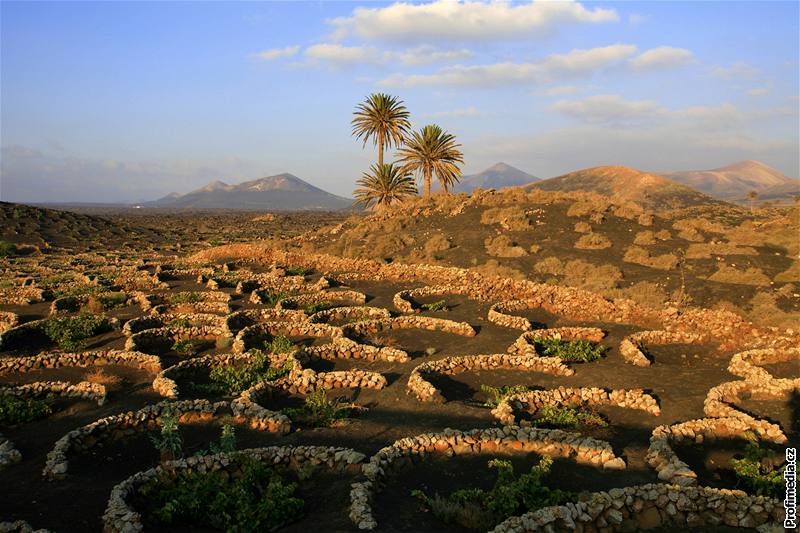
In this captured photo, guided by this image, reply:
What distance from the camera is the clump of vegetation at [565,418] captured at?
13.4 m

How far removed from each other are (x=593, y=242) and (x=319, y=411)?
25514 mm

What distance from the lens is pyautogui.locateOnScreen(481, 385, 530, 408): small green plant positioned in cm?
1469

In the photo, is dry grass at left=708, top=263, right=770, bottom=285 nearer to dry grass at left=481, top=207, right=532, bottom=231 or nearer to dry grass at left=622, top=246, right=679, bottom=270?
dry grass at left=622, top=246, right=679, bottom=270

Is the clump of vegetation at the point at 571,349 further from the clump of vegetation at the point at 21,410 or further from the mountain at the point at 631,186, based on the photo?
the mountain at the point at 631,186

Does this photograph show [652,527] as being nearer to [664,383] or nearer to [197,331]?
[664,383]

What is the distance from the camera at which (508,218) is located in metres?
40.3

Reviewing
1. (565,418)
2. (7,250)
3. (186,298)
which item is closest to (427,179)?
(186,298)

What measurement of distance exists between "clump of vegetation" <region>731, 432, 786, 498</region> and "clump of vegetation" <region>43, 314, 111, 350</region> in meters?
20.8

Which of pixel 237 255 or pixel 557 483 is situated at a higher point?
pixel 237 255

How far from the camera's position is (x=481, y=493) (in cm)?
984

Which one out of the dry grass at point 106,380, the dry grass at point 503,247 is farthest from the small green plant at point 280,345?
the dry grass at point 503,247

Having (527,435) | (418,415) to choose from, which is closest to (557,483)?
(527,435)

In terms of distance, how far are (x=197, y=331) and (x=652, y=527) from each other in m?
17.6

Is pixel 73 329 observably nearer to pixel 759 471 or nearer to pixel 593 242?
pixel 759 471
